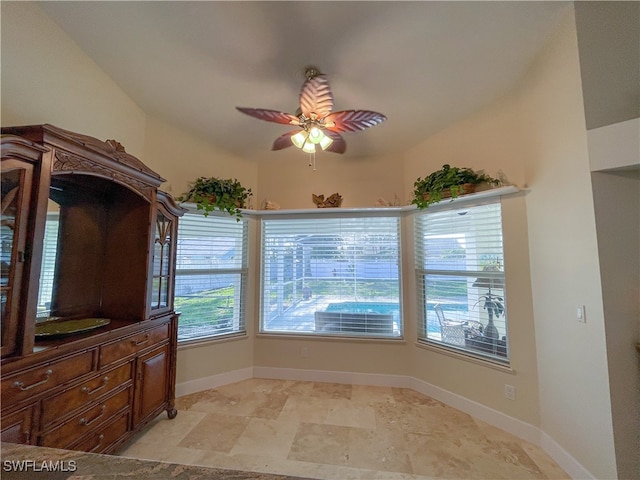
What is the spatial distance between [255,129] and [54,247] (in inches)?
80.1

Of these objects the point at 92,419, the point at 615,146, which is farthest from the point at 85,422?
the point at 615,146

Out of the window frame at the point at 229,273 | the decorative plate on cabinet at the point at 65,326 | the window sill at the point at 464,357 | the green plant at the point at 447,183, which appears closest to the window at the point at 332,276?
the window frame at the point at 229,273

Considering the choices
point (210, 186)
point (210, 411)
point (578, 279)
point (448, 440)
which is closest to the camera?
point (578, 279)

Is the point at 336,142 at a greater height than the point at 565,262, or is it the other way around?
the point at 336,142

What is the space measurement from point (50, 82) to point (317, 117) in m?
1.91

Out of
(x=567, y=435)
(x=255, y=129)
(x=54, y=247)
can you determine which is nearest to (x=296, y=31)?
(x=255, y=129)

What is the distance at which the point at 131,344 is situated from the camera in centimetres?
201

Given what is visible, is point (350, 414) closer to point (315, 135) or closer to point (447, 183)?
point (447, 183)

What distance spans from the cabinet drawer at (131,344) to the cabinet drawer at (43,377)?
0.11 meters

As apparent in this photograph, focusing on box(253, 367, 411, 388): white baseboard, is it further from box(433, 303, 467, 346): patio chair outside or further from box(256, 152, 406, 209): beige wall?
box(256, 152, 406, 209): beige wall

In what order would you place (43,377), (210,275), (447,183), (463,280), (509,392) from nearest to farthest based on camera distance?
1. (43,377)
2. (509,392)
3. (447,183)
4. (463,280)
5. (210,275)

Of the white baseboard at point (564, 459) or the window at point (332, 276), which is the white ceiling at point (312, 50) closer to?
the window at point (332, 276)

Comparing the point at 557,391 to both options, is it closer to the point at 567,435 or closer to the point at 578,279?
the point at 567,435

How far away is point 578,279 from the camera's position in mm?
1831
